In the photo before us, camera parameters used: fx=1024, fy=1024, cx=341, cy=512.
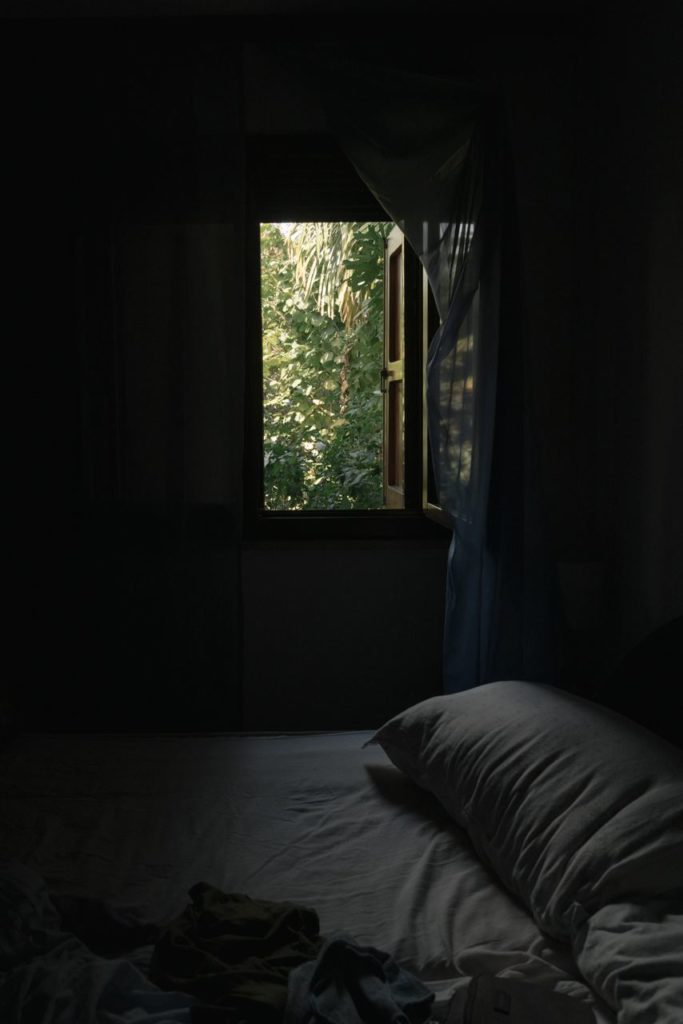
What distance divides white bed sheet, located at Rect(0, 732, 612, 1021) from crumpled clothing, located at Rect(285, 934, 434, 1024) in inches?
3.8

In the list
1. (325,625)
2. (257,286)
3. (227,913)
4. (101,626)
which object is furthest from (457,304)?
(227,913)

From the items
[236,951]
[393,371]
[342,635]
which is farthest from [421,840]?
[393,371]

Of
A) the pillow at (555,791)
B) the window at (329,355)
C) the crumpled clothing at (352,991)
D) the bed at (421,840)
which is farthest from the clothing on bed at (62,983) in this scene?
the window at (329,355)

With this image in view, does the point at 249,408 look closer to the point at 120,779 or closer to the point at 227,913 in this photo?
the point at 120,779

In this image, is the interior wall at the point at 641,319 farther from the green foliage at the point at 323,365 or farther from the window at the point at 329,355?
the green foliage at the point at 323,365

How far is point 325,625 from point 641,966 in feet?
6.91

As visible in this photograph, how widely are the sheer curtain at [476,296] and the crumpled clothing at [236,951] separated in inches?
57.2

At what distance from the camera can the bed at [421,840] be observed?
4.53 feet

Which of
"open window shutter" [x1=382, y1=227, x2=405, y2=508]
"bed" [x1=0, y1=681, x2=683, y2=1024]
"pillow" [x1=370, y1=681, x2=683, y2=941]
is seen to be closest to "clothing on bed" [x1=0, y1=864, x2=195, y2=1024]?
"bed" [x1=0, y1=681, x2=683, y2=1024]

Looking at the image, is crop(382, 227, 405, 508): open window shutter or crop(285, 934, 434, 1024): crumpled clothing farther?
crop(382, 227, 405, 508): open window shutter

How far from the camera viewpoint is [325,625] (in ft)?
10.9

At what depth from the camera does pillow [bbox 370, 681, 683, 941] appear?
144 centimetres

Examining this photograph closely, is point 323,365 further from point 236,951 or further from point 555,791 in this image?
point 236,951

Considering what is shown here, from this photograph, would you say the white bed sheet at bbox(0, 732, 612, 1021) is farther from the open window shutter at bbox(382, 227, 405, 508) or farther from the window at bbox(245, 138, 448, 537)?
the open window shutter at bbox(382, 227, 405, 508)
